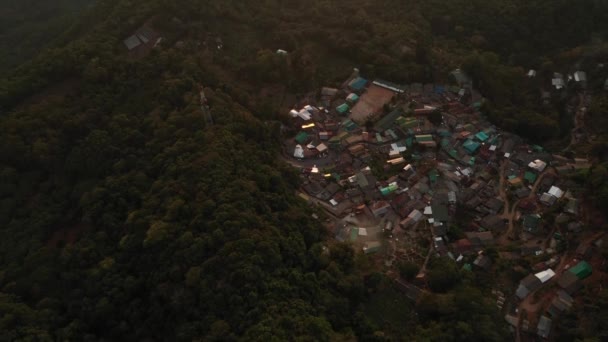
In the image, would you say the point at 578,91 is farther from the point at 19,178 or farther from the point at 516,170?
the point at 19,178

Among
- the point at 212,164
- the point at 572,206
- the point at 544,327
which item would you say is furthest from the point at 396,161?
the point at 544,327

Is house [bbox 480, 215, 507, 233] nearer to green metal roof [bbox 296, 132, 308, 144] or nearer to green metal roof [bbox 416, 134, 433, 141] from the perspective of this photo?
green metal roof [bbox 416, 134, 433, 141]

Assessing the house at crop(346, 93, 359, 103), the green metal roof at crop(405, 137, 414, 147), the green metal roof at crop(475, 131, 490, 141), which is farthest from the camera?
the house at crop(346, 93, 359, 103)

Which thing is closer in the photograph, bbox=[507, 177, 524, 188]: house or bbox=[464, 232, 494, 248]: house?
bbox=[464, 232, 494, 248]: house

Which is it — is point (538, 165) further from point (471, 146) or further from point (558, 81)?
point (558, 81)

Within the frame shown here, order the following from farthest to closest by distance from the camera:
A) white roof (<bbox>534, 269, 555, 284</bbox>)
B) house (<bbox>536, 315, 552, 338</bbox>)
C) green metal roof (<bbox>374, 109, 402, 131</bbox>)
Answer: green metal roof (<bbox>374, 109, 402, 131</bbox>)
white roof (<bbox>534, 269, 555, 284</bbox>)
house (<bbox>536, 315, 552, 338</bbox>)

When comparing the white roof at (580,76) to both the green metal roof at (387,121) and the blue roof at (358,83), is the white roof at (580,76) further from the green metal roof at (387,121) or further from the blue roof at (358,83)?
the blue roof at (358,83)

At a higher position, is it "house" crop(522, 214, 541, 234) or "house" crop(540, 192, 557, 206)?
"house" crop(540, 192, 557, 206)

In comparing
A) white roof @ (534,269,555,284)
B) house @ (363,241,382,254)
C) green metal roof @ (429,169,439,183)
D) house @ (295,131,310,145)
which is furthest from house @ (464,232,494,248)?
Result: house @ (295,131,310,145)

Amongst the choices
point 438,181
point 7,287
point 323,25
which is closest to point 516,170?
point 438,181
